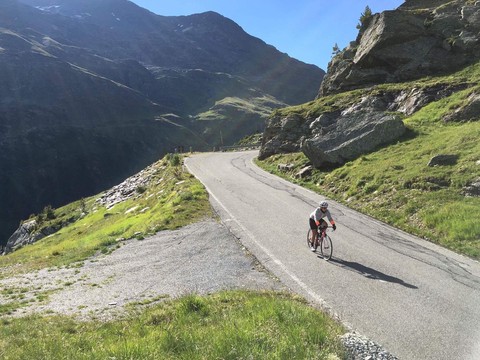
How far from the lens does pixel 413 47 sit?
45.4 meters

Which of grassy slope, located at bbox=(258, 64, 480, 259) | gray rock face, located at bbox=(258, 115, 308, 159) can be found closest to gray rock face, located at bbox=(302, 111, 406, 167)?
grassy slope, located at bbox=(258, 64, 480, 259)

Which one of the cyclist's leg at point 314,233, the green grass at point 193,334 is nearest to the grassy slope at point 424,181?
the cyclist's leg at point 314,233

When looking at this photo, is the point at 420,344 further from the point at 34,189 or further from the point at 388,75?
the point at 34,189

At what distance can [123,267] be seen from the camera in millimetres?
16109

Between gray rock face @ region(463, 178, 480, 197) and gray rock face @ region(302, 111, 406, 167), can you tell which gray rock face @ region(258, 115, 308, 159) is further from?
gray rock face @ region(463, 178, 480, 197)

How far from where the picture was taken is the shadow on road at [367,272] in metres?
11.6

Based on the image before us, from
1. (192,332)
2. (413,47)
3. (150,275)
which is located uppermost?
(413,47)

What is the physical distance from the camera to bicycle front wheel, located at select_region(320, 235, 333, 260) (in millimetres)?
14277

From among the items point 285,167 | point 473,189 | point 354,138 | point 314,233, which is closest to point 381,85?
point 354,138

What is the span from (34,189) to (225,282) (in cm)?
21050

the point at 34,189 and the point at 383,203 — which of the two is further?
the point at 34,189

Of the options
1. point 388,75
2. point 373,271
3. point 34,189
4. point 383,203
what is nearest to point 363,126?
point 383,203

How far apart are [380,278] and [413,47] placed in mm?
41015

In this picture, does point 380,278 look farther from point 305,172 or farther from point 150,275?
point 305,172
